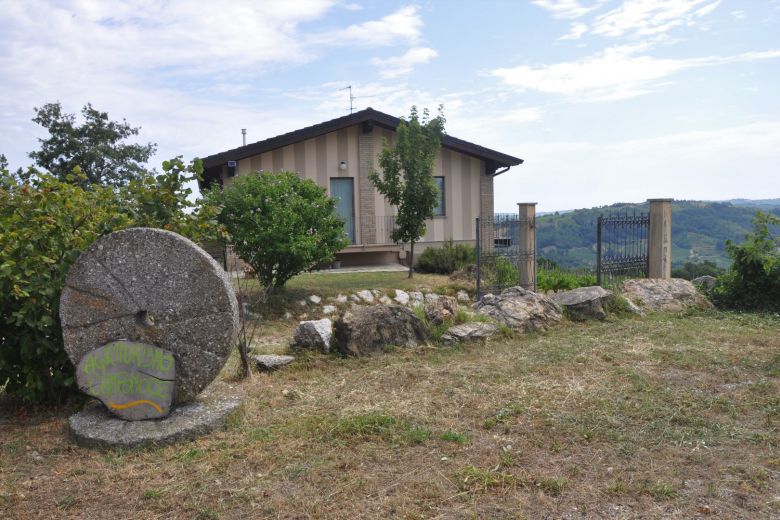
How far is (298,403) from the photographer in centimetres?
568

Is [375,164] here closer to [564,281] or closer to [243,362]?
[564,281]

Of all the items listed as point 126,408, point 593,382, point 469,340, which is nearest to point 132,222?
point 126,408

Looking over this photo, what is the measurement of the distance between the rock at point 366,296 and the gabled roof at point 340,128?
6409mm

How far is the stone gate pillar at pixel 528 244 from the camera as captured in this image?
40.4 ft

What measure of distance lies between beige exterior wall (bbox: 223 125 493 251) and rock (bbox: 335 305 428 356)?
999cm

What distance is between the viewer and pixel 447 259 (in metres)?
16.4

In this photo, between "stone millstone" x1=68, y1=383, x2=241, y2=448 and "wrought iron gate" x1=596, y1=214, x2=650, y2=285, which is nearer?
"stone millstone" x1=68, y1=383, x2=241, y2=448

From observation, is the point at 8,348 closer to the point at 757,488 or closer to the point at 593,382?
the point at 593,382

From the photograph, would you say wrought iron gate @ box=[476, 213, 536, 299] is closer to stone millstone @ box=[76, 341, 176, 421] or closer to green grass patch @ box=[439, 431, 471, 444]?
green grass patch @ box=[439, 431, 471, 444]

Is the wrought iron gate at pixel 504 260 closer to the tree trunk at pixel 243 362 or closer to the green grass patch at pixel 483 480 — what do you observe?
the tree trunk at pixel 243 362

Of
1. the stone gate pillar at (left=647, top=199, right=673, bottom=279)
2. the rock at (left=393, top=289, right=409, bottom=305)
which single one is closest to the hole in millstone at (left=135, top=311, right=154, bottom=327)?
the rock at (left=393, top=289, right=409, bottom=305)

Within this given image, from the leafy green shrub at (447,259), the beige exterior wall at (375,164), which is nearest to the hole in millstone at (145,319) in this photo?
the leafy green shrub at (447,259)

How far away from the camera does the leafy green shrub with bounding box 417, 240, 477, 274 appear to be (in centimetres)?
1623

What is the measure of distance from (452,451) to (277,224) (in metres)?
7.41
